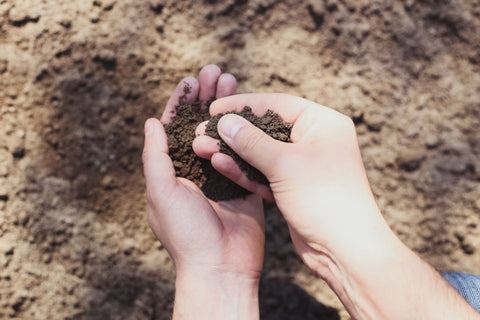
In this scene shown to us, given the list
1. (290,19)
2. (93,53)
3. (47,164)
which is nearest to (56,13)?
(93,53)

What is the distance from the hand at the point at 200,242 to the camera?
1521mm

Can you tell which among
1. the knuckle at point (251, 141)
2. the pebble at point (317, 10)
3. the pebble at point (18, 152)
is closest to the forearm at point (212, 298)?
the knuckle at point (251, 141)

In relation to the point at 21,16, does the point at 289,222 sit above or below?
below

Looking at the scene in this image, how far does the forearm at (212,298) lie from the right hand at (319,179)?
38 cm

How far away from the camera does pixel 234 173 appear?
58.5 inches

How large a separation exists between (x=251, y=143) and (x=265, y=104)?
33 centimetres

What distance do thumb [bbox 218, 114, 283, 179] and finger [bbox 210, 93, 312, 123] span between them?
0.21m

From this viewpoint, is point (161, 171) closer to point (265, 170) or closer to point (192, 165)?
point (192, 165)

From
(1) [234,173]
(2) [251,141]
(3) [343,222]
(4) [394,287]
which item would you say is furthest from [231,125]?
(4) [394,287]

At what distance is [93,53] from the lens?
6.35ft

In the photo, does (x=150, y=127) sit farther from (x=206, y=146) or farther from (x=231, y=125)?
(x=231, y=125)

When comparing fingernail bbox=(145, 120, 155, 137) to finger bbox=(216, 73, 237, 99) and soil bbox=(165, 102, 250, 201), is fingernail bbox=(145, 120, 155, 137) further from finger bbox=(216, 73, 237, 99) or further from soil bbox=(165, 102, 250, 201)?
finger bbox=(216, 73, 237, 99)

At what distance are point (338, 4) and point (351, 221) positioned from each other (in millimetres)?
1440

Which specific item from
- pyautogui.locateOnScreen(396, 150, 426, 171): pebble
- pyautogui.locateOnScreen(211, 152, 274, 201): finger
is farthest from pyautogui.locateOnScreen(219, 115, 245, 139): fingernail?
pyautogui.locateOnScreen(396, 150, 426, 171): pebble
